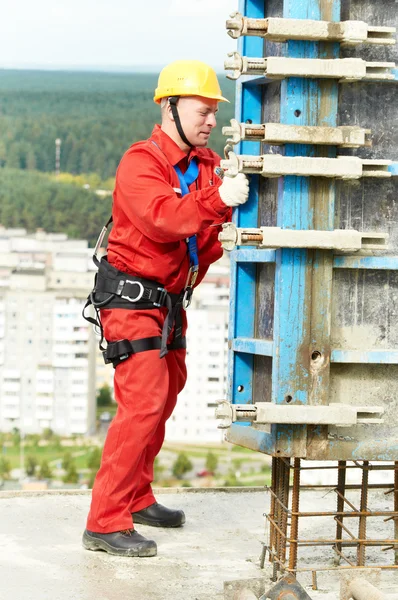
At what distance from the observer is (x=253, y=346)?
4078 millimetres

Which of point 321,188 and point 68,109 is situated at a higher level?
point 68,109

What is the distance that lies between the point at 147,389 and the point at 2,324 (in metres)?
49.7

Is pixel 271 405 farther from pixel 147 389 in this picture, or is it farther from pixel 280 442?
pixel 147 389

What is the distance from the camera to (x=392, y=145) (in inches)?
156

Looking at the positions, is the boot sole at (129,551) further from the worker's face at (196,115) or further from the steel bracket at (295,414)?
the worker's face at (196,115)

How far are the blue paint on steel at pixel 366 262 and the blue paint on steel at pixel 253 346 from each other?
0.36 m

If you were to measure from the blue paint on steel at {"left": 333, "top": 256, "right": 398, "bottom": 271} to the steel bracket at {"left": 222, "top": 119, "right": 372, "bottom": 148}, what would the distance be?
373 millimetres

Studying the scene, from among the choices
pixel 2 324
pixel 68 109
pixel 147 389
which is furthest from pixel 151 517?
pixel 68 109

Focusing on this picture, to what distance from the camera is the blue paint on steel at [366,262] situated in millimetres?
3875

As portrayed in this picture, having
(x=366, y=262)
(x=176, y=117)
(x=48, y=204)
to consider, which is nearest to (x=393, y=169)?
(x=366, y=262)

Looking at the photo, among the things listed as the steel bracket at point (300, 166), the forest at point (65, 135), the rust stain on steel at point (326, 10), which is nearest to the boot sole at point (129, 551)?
the steel bracket at point (300, 166)

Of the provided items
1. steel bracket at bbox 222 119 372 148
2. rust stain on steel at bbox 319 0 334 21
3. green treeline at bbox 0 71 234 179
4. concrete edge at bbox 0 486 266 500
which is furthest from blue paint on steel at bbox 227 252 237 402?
green treeline at bbox 0 71 234 179

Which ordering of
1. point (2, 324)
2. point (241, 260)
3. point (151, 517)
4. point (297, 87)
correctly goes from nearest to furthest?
point (297, 87) → point (241, 260) → point (151, 517) → point (2, 324)

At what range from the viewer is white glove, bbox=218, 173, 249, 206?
3.91 meters
